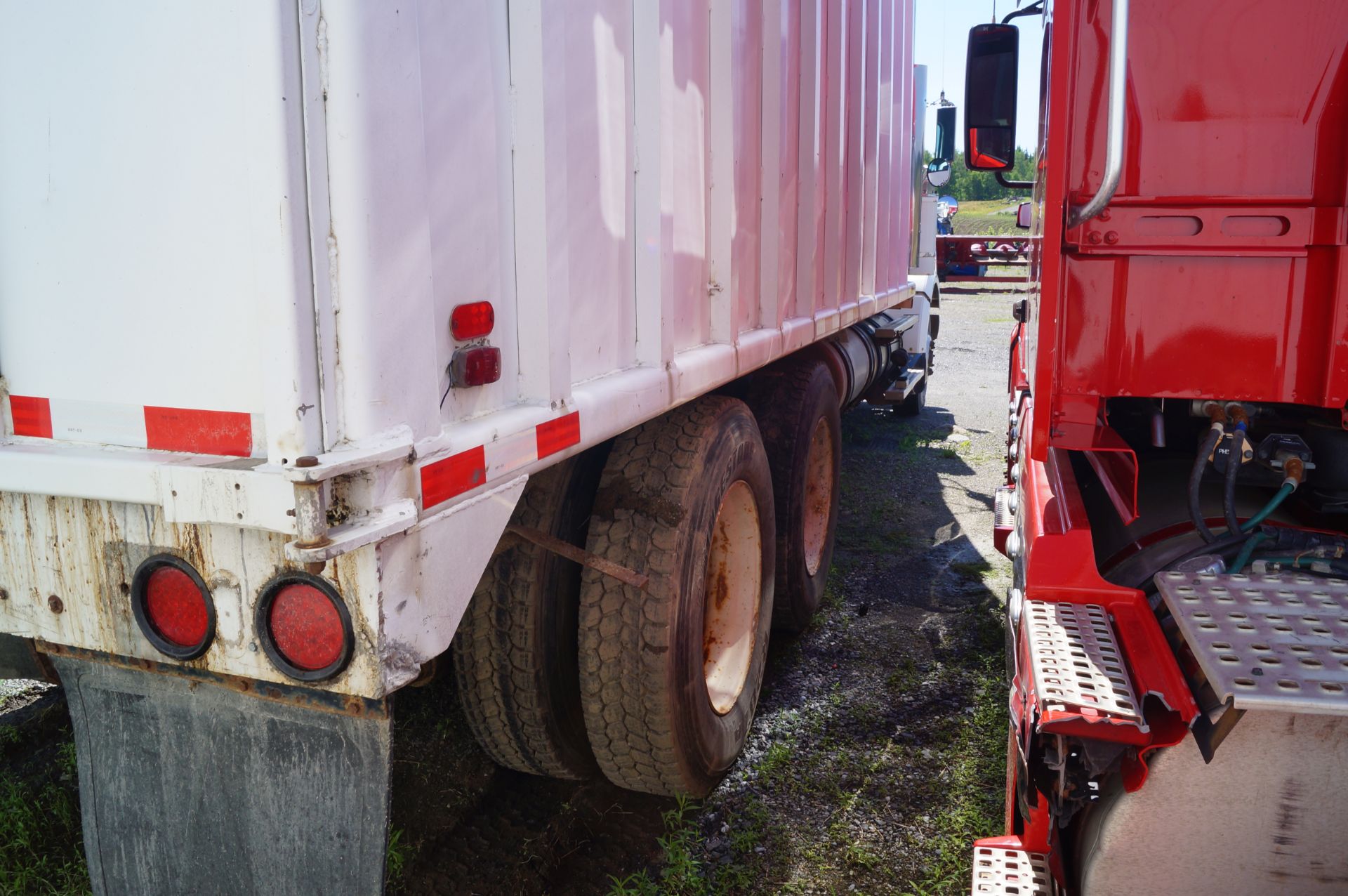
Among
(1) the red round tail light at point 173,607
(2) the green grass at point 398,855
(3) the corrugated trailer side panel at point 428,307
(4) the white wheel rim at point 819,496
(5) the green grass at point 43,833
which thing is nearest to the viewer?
(3) the corrugated trailer side panel at point 428,307

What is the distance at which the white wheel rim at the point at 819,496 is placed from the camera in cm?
469

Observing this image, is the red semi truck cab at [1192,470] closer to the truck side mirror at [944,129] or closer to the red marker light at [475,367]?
the red marker light at [475,367]

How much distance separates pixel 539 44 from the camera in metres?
1.70

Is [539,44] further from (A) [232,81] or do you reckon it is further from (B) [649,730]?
(B) [649,730]

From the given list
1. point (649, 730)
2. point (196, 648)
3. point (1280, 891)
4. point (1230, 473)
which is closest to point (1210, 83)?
point (1230, 473)

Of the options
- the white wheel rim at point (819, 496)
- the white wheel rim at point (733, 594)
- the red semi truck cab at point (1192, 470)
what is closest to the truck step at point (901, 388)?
the white wheel rim at point (819, 496)

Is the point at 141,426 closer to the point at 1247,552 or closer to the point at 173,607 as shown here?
the point at 173,607

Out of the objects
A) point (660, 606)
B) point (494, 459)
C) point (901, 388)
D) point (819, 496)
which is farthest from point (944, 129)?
point (494, 459)

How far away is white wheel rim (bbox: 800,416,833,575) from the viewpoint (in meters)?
4.69

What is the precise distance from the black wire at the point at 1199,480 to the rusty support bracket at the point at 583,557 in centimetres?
133

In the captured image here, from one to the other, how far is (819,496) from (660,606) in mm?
2493

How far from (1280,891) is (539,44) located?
2067 millimetres

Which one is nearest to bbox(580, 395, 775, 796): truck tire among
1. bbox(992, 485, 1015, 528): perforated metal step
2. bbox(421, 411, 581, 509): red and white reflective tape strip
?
bbox(421, 411, 581, 509): red and white reflective tape strip

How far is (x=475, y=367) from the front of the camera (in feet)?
5.44
